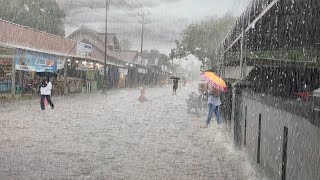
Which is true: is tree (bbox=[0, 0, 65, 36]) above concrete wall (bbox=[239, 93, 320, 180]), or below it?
above

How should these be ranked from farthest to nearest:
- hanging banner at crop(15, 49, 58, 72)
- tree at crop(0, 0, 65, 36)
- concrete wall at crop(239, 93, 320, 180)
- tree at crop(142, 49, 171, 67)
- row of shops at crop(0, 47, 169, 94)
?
tree at crop(142, 49, 171, 67), tree at crop(0, 0, 65, 36), hanging banner at crop(15, 49, 58, 72), row of shops at crop(0, 47, 169, 94), concrete wall at crop(239, 93, 320, 180)

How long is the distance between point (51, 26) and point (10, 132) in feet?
139

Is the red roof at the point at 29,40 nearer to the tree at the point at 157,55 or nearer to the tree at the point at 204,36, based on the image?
the tree at the point at 204,36

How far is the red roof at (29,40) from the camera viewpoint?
22.5m

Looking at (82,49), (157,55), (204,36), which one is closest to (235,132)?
(82,49)

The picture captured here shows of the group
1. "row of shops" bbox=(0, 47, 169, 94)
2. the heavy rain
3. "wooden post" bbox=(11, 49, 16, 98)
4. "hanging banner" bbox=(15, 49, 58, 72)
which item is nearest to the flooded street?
the heavy rain

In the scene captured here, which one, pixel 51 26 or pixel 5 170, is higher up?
pixel 51 26

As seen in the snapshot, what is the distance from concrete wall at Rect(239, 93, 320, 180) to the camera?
3.64 metres

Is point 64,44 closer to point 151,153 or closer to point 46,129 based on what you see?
point 46,129

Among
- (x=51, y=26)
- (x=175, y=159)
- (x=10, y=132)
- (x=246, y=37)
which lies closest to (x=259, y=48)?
(x=246, y=37)

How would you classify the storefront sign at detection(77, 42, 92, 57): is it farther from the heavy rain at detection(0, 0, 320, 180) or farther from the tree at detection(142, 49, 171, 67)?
the tree at detection(142, 49, 171, 67)

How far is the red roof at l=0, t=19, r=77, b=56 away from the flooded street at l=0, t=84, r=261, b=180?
9.91 m

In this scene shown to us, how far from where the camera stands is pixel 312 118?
3555mm

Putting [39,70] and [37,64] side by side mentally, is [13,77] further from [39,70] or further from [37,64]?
[39,70]
